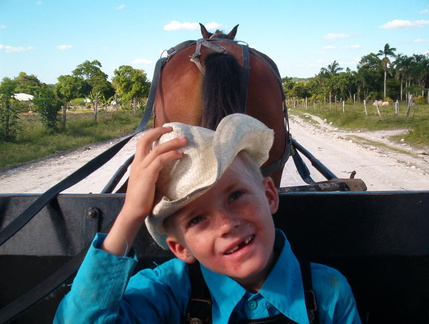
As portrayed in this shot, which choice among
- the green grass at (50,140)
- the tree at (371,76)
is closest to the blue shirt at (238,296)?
the green grass at (50,140)

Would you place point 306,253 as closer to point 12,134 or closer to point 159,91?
point 159,91

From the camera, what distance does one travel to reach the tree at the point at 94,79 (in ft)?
121

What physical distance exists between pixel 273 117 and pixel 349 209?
1.18m

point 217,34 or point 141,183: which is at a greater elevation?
point 217,34

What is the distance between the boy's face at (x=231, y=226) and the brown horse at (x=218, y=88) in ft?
3.53

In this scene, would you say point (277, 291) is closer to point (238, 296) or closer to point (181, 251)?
point (238, 296)

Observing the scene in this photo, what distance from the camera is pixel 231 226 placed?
0.99 m

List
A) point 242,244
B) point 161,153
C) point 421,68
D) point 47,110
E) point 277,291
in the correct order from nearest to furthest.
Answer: point 161,153 → point 242,244 → point 277,291 → point 47,110 → point 421,68

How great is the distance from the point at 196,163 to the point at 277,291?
0.50m

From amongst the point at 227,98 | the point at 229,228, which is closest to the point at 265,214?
the point at 229,228

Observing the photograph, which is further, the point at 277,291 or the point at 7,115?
the point at 7,115

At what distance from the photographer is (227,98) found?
82.3 inches

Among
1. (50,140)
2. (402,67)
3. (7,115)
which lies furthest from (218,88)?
(402,67)

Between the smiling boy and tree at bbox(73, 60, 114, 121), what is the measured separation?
28.2 metres
